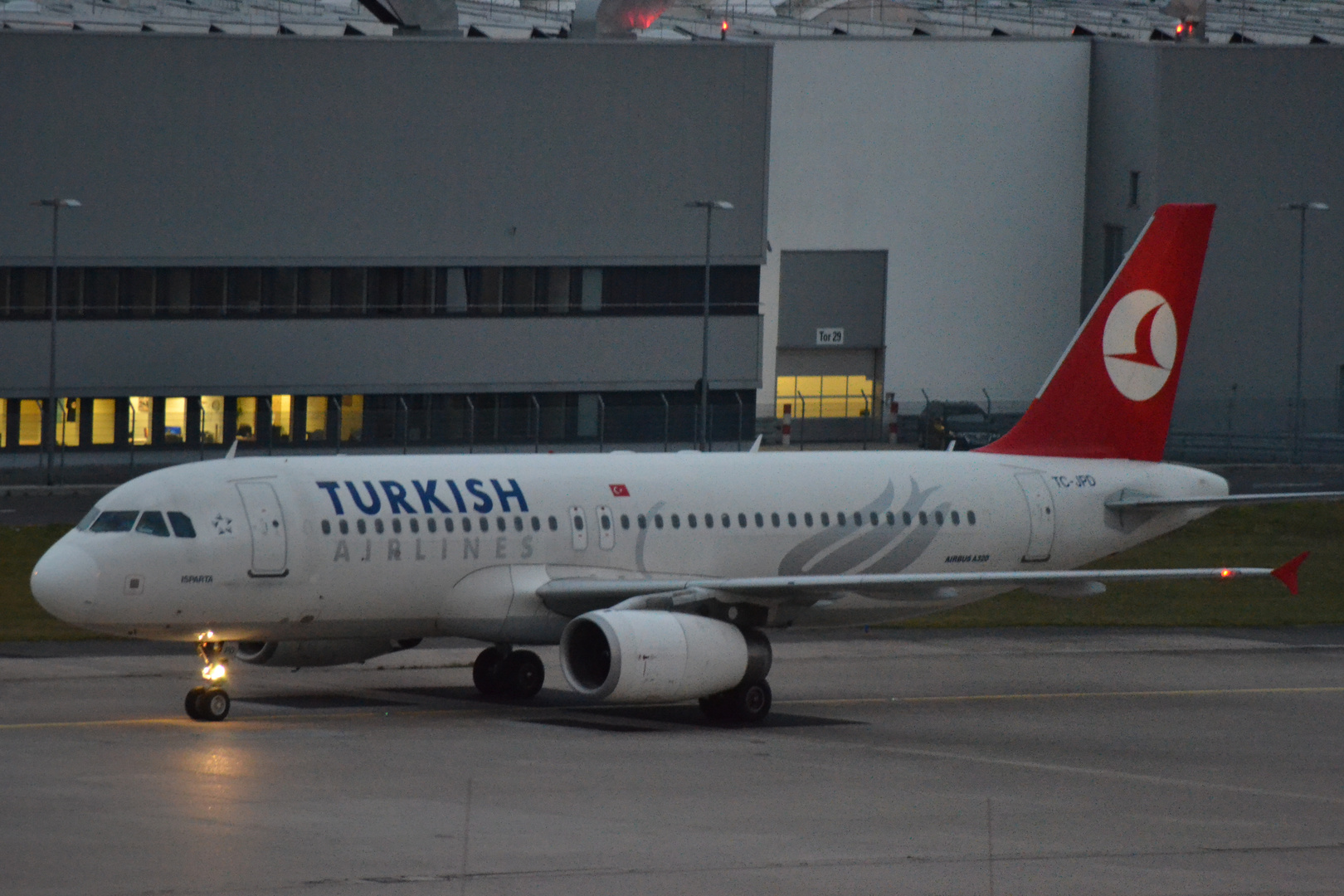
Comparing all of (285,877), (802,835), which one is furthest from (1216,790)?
(285,877)

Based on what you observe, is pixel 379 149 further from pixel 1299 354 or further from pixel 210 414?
pixel 1299 354

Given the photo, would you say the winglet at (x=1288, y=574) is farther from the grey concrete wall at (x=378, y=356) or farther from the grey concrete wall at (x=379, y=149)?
the grey concrete wall at (x=379, y=149)

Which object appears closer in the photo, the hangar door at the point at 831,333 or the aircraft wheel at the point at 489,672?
the aircraft wheel at the point at 489,672

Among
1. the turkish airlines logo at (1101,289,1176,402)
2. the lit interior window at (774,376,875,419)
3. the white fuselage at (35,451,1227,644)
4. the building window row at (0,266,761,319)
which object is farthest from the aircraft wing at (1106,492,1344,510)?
the lit interior window at (774,376,875,419)

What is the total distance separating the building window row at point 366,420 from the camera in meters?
86.5

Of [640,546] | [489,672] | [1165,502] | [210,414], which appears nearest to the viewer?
[640,546]

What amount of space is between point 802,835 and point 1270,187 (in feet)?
262

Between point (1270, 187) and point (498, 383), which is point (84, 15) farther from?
point (1270, 187)

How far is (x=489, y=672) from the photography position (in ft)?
127

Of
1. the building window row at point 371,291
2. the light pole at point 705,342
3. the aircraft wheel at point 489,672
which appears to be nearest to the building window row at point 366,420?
the light pole at point 705,342

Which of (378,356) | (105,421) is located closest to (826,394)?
(378,356)

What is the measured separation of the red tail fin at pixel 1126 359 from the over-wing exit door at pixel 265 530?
49.0ft

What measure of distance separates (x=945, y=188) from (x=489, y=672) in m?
70.4

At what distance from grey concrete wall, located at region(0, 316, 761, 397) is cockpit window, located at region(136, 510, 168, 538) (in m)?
53.5
